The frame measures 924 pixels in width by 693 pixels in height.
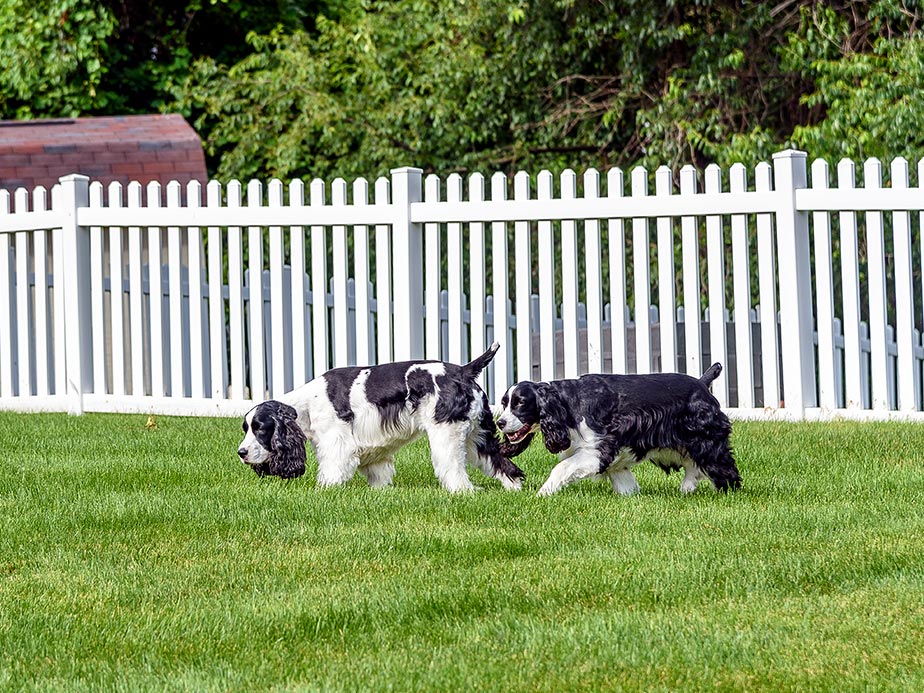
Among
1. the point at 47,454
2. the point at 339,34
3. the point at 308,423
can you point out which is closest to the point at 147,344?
the point at 47,454

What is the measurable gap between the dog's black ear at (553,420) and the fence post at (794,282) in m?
3.14

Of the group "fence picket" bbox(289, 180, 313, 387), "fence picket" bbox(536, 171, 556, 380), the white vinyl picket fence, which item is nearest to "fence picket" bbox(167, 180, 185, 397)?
the white vinyl picket fence

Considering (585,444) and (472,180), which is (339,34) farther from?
(585,444)

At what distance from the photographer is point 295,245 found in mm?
9680

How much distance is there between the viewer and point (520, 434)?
6.14m

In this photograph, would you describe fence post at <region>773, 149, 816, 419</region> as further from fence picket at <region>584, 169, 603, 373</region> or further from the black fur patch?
the black fur patch

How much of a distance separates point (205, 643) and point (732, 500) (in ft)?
9.04

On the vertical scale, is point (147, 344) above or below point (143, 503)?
above

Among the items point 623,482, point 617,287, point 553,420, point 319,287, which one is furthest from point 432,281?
point 553,420

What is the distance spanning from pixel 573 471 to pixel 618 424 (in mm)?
283

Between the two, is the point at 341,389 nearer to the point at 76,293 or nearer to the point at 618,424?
the point at 618,424

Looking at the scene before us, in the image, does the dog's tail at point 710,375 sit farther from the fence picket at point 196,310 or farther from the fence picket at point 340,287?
the fence picket at point 196,310

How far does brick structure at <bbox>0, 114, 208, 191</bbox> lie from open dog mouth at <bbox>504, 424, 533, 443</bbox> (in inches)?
320

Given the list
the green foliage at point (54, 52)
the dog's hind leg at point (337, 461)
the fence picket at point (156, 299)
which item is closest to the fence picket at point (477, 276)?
the fence picket at point (156, 299)
